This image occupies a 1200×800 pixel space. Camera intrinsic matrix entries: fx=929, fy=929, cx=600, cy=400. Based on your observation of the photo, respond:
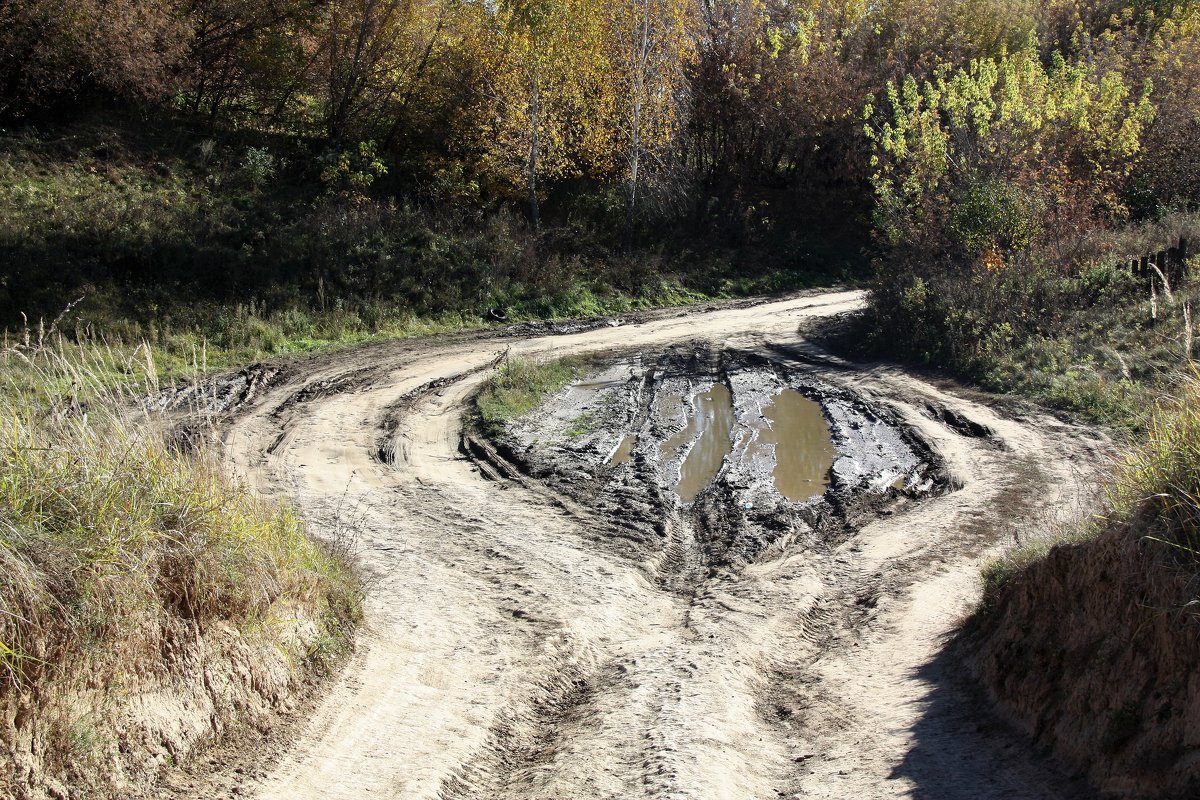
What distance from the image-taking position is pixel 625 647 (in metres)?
8.38

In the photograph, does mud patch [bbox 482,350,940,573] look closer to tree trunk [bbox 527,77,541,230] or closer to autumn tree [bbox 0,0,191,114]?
tree trunk [bbox 527,77,541,230]

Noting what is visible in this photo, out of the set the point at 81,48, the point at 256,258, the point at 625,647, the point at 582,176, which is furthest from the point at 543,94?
the point at 625,647

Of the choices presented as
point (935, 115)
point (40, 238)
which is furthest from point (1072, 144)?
point (40, 238)

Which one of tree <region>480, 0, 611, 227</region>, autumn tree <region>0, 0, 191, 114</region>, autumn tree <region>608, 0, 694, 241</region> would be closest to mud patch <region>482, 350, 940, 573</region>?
tree <region>480, 0, 611, 227</region>

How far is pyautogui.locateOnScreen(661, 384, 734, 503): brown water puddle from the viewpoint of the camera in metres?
13.1

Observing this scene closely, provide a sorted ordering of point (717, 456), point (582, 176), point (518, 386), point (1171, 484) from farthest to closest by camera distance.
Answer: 1. point (582, 176)
2. point (518, 386)
3. point (717, 456)
4. point (1171, 484)

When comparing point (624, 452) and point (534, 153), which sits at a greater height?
A: point (534, 153)

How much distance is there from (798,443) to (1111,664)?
894cm

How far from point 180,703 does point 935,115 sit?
73.8 ft

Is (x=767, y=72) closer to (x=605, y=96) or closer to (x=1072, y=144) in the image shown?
(x=605, y=96)

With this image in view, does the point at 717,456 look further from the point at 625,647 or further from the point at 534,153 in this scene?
the point at 534,153

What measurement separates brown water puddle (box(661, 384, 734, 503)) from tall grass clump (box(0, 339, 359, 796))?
6472mm

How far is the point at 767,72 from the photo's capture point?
32750 mm

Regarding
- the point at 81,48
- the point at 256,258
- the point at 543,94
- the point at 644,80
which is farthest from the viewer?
the point at 644,80
